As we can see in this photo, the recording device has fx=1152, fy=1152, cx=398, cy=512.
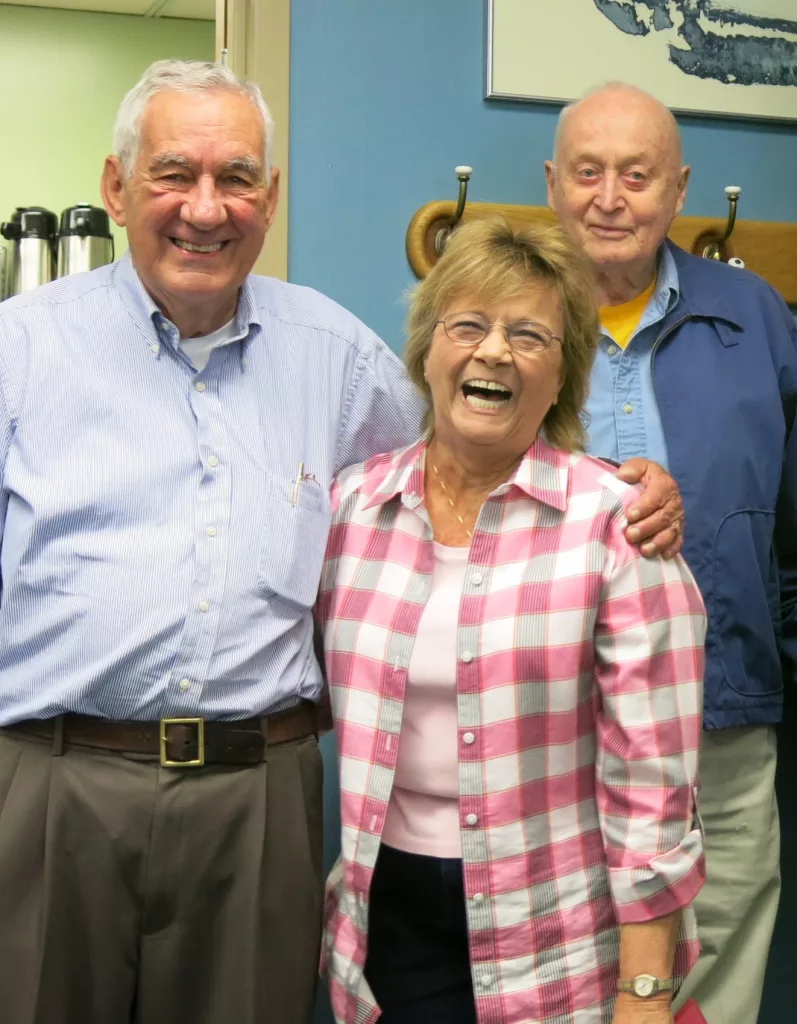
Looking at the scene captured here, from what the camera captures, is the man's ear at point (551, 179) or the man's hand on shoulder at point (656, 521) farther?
the man's ear at point (551, 179)

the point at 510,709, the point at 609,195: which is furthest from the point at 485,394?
the point at 609,195

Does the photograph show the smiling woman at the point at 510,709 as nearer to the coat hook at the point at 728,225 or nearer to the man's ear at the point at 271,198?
the man's ear at the point at 271,198

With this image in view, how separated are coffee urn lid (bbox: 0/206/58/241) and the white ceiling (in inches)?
76.9

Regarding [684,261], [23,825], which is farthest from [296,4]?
[23,825]

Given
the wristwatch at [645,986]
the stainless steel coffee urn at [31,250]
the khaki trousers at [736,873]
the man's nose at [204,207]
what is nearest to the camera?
the wristwatch at [645,986]

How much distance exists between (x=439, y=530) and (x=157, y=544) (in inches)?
13.9

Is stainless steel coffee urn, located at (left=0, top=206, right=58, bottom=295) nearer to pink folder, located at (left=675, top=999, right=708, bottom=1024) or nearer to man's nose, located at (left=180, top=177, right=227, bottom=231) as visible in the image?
man's nose, located at (left=180, top=177, right=227, bottom=231)

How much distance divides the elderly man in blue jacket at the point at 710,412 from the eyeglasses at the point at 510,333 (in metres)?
0.50

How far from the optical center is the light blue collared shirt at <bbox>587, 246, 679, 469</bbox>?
6.21 ft

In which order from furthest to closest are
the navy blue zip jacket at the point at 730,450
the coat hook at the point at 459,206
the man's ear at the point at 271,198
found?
the coat hook at the point at 459,206, the navy blue zip jacket at the point at 730,450, the man's ear at the point at 271,198

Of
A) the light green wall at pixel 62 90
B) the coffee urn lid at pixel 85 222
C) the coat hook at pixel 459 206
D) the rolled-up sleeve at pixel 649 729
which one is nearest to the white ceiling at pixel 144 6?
the light green wall at pixel 62 90

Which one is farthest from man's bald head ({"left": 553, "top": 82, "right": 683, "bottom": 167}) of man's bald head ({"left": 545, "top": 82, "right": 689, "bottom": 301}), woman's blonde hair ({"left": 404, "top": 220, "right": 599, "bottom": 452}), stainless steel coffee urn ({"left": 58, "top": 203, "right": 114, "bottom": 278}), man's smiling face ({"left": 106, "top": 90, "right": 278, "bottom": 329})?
stainless steel coffee urn ({"left": 58, "top": 203, "right": 114, "bottom": 278})

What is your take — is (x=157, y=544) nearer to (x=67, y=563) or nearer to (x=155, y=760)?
(x=67, y=563)

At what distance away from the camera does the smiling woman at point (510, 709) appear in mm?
1358
